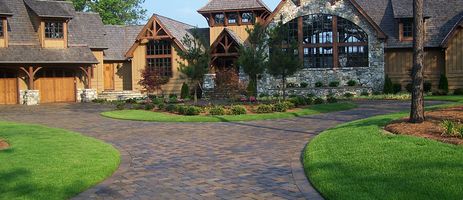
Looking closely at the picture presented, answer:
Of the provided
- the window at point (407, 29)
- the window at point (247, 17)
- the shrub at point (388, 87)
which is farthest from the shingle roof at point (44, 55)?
the window at point (407, 29)

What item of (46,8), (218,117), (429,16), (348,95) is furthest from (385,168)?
(46,8)

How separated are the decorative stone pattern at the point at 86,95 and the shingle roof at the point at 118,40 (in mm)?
4070

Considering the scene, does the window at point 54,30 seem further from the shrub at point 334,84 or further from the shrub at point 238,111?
the shrub at point 334,84

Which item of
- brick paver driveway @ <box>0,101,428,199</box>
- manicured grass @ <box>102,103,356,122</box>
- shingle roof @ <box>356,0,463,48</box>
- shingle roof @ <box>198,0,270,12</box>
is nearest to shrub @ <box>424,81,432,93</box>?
shingle roof @ <box>356,0,463,48</box>

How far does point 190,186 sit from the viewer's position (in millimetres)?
8141

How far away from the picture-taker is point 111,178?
29.2 feet

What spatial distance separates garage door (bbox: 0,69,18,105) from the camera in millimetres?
33344

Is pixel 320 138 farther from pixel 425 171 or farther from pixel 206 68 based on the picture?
pixel 206 68

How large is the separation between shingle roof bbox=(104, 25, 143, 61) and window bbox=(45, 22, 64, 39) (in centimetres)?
488

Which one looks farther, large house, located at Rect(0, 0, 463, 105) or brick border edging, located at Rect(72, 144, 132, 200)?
large house, located at Rect(0, 0, 463, 105)

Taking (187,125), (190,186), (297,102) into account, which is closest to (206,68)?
(297,102)

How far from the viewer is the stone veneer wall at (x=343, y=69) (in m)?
33.8

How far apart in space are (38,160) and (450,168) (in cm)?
815

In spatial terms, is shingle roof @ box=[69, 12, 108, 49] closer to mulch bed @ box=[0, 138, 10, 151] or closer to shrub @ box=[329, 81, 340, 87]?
shrub @ box=[329, 81, 340, 87]
